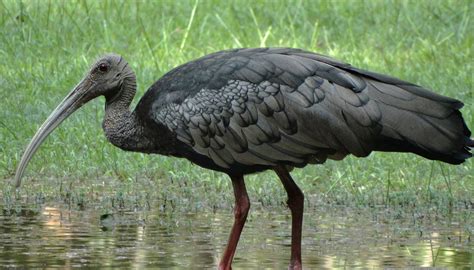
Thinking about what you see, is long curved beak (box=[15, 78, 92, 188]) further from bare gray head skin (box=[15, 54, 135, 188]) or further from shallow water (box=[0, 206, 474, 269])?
shallow water (box=[0, 206, 474, 269])

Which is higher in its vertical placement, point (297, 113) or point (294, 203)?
point (297, 113)

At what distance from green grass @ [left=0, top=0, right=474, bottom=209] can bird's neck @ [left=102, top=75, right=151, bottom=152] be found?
4.15 feet

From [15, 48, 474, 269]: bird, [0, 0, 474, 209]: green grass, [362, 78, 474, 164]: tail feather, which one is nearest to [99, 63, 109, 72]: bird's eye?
[15, 48, 474, 269]: bird

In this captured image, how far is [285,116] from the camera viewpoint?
779 centimetres

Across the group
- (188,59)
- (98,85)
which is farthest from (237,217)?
(188,59)

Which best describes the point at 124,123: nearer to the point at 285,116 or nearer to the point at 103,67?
the point at 103,67

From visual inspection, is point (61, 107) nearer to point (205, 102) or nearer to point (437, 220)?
point (205, 102)

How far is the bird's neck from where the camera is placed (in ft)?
26.5

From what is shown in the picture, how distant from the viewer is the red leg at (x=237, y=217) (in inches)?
305

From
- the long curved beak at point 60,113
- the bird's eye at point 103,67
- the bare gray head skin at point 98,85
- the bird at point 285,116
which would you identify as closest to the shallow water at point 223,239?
the bird at point 285,116

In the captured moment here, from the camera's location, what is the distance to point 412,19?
14.2m

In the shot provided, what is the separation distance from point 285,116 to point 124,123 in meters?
0.95

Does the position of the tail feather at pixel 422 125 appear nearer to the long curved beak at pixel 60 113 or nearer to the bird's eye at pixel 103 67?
the bird's eye at pixel 103 67

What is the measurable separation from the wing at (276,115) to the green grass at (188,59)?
159 cm
